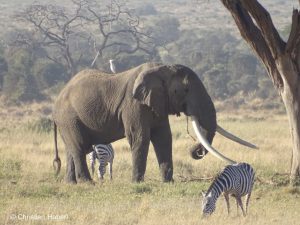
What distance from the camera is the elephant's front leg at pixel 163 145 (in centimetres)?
1561

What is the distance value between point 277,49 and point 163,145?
2740 millimetres

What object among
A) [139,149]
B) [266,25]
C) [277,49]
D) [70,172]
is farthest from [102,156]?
[266,25]

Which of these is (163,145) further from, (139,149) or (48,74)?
(48,74)

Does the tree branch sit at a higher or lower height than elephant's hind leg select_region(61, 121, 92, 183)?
higher

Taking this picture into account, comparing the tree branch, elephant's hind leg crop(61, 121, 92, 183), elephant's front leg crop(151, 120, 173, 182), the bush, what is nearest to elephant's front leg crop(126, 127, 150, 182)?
elephant's front leg crop(151, 120, 173, 182)

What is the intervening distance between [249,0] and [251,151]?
7.60m

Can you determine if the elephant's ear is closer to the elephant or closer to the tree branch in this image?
the elephant

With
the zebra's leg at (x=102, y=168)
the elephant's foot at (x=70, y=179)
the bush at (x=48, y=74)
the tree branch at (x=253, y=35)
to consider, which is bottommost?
the bush at (x=48, y=74)

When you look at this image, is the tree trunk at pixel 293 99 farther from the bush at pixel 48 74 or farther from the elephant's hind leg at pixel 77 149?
the bush at pixel 48 74

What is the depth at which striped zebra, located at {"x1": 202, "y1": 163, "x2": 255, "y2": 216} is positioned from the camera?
11.3 meters

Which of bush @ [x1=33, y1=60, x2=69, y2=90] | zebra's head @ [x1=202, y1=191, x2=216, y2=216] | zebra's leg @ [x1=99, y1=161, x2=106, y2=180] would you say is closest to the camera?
zebra's head @ [x1=202, y1=191, x2=216, y2=216]

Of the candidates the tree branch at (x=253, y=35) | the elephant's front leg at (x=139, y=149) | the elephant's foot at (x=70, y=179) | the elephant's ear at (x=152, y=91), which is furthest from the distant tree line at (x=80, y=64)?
the tree branch at (x=253, y=35)

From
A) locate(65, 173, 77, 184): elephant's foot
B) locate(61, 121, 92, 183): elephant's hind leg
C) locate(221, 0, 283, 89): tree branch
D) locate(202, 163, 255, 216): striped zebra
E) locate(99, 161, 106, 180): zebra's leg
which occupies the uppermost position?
locate(221, 0, 283, 89): tree branch

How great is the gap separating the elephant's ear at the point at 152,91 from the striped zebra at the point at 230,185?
3220mm
